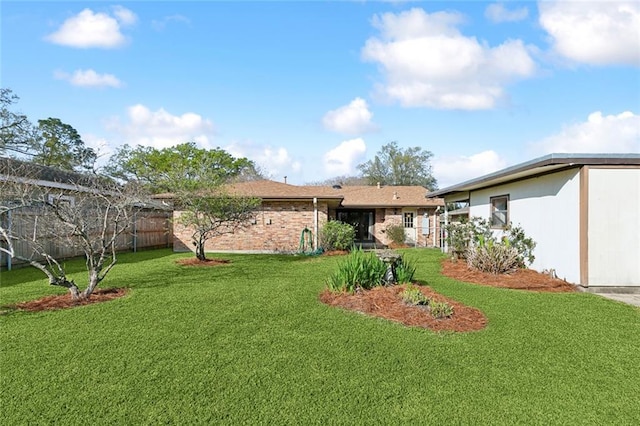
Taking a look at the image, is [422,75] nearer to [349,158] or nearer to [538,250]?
[538,250]

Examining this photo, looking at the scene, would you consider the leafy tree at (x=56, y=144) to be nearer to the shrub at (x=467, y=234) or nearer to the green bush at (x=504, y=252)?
the shrub at (x=467, y=234)

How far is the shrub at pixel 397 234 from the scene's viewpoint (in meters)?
20.0

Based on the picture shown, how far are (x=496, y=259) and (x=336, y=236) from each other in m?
6.96

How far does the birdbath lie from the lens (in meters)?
7.25

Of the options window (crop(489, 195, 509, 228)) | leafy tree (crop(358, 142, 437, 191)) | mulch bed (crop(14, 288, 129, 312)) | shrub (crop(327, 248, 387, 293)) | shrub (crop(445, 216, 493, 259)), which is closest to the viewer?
mulch bed (crop(14, 288, 129, 312))

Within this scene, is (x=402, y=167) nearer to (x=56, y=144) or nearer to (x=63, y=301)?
(x=56, y=144)

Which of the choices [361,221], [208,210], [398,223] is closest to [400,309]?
[208,210]

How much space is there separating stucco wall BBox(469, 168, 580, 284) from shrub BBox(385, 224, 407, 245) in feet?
29.7

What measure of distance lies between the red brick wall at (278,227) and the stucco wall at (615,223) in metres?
10.2

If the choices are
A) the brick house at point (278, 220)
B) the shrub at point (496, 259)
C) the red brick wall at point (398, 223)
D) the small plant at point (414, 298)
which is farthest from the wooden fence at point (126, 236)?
the red brick wall at point (398, 223)

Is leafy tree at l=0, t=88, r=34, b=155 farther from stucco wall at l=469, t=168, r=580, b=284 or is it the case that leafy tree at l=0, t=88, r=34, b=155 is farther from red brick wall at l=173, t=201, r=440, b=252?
stucco wall at l=469, t=168, r=580, b=284

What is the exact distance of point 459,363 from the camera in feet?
12.9

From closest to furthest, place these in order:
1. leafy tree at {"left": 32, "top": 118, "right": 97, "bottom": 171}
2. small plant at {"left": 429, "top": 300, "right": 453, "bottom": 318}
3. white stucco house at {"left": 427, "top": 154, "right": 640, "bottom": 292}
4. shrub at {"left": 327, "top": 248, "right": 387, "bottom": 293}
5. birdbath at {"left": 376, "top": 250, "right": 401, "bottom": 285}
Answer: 1. small plant at {"left": 429, "top": 300, "right": 453, "bottom": 318}
2. shrub at {"left": 327, "top": 248, "right": 387, "bottom": 293}
3. birdbath at {"left": 376, "top": 250, "right": 401, "bottom": 285}
4. white stucco house at {"left": 427, "top": 154, "right": 640, "bottom": 292}
5. leafy tree at {"left": 32, "top": 118, "right": 97, "bottom": 171}

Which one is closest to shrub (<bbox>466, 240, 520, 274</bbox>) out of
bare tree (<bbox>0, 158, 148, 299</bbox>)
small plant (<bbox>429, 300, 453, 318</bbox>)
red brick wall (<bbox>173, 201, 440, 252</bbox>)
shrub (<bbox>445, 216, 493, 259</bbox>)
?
shrub (<bbox>445, 216, 493, 259</bbox>)
